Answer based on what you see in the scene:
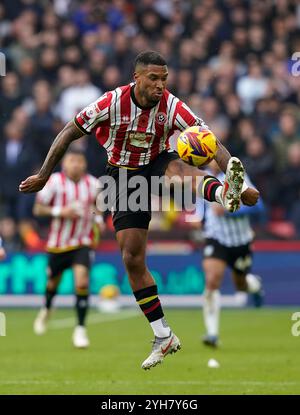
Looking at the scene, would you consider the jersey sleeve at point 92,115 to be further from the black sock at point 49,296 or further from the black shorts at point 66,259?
the black sock at point 49,296

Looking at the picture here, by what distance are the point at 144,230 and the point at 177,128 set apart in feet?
3.17

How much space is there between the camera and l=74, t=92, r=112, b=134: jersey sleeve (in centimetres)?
921

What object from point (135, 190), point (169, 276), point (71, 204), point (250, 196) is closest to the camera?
point (250, 196)

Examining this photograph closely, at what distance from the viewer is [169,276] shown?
59.7 feet

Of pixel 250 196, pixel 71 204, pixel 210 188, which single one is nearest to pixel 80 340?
pixel 71 204

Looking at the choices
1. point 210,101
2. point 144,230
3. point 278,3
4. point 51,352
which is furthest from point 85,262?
point 278,3

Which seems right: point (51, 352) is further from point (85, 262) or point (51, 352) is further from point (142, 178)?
point (142, 178)

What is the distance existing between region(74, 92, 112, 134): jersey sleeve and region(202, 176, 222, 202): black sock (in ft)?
3.57

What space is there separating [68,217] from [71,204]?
0.26 metres

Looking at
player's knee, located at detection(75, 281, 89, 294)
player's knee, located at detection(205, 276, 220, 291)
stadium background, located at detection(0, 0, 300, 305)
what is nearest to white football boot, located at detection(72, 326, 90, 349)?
player's knee, located at detection(75, 281, 89, 294)

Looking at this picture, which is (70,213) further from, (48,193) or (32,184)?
(32,184)

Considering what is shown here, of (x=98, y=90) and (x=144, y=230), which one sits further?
(x=98, y=90)

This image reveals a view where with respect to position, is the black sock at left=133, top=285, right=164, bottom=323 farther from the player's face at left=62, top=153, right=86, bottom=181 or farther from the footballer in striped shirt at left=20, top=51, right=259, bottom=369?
the player's face at left=62, top=153, right=86, bottom=181
